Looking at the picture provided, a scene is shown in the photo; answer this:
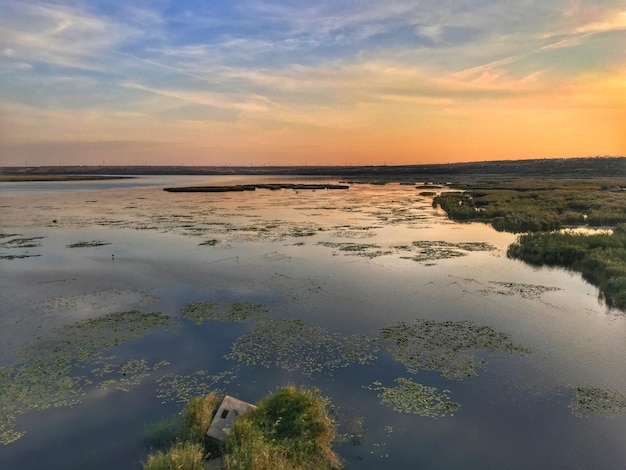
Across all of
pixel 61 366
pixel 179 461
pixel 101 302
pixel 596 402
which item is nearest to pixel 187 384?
pixel 179 461

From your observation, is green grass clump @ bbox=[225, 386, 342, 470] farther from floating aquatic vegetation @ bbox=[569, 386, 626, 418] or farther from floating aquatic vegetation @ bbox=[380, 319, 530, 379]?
floating aquatic vegetation @ bbox=[569, 386, 626, 418]

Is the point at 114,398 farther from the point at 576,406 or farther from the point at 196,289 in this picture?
the point at 576,406

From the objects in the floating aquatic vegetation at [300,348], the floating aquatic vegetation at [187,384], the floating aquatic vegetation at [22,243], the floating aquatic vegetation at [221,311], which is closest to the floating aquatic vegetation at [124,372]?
the floating aquatic vegetation at [187,384]

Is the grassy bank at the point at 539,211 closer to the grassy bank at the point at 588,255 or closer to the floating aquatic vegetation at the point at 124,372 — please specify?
the grassy bank at the point at 588,255

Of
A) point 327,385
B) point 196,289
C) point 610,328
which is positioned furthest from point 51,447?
point 610,328

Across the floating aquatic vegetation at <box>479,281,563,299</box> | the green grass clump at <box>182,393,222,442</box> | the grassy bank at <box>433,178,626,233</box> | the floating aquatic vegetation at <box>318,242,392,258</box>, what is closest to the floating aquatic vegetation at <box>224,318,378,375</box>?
the green grass clump at <box>182,393,222,442</box>

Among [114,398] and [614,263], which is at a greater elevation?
[614,263]
